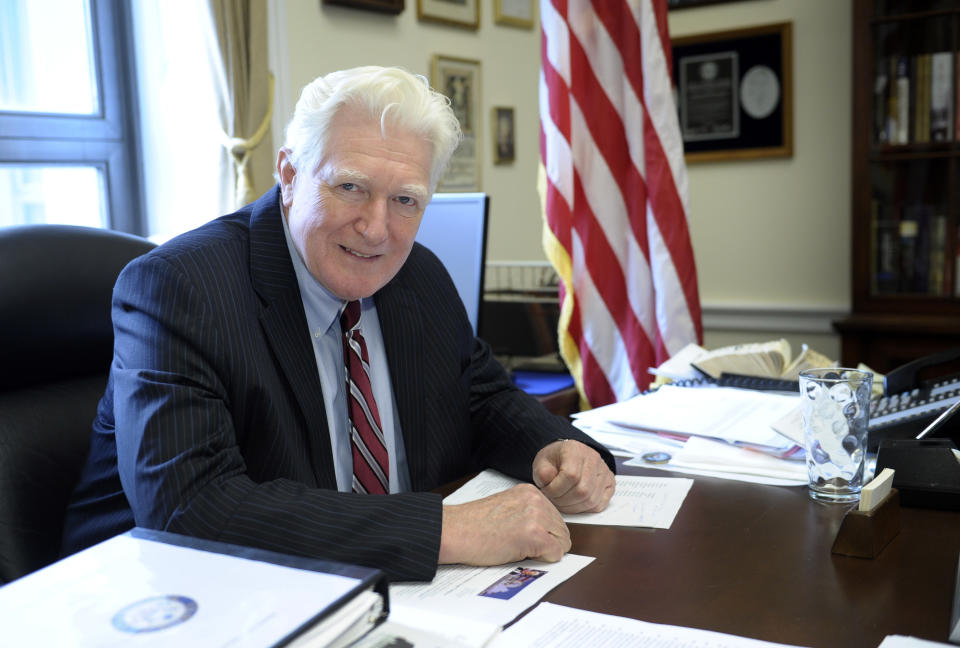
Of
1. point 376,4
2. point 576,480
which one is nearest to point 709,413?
point 576,480

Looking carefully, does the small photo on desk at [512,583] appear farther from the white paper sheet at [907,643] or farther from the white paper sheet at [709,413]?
the white paper sheet at [709,413]

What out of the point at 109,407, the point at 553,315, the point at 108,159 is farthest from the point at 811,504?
the point at 108,159

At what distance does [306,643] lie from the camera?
0.59 m

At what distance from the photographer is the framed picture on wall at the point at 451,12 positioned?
344 cm

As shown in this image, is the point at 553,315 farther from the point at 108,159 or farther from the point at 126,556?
the point at 126,556

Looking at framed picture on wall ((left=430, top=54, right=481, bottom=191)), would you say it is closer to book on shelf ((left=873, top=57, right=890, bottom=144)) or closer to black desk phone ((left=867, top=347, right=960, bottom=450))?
book on shelf ((left=873, top=57, right=890, bottom=144))

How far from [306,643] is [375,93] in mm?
→ 908

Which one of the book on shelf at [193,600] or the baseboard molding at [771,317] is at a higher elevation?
the book on shelf at [193,600]

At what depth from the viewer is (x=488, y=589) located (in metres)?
0.94

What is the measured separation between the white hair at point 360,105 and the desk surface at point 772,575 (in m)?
0.64

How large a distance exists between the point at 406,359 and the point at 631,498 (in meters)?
0.46

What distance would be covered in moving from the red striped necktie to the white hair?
30 cm

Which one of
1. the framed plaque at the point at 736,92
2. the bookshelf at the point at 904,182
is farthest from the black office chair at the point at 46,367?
the framed plaque at the point at 736,92

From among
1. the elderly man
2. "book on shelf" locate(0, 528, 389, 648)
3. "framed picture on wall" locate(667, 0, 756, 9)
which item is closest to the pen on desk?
the elderly man
